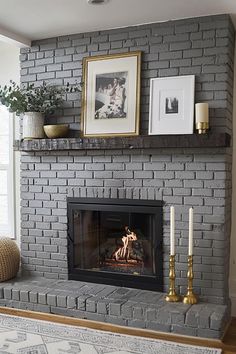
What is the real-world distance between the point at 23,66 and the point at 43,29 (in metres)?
0.49

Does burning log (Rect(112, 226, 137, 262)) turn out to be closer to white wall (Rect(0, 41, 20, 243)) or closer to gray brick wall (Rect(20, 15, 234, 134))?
gray brick wall (Rect(20, 15, 234, 134))

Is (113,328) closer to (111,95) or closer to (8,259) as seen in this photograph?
(8,259)

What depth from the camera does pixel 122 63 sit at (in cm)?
357

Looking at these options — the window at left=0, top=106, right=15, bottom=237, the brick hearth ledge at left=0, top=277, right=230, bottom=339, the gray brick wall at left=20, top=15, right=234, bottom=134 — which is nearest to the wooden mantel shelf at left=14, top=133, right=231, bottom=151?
the gray brick wall at left=20, top=15, right=234, bottom=134

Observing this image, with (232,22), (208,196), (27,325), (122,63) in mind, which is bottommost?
(27,325)

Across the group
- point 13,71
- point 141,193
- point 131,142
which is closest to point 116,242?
point 141,193

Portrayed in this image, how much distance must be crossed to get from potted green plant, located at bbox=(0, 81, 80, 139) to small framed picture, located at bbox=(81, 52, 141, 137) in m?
0.19

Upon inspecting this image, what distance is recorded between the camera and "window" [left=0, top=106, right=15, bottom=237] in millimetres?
4266

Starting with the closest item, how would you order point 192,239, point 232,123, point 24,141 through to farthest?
point 192,239 < point 232,123 < point 24,141

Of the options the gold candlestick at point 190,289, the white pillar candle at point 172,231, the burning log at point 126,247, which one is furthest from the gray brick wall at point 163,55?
the gold candlestick at point 190,289

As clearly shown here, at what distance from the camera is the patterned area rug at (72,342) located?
110 inches

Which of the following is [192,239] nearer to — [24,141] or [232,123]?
[232,123]

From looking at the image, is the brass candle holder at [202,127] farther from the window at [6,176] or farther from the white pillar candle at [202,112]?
the window at [6,176]

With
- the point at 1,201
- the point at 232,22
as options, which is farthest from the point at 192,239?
the point at 1,201
